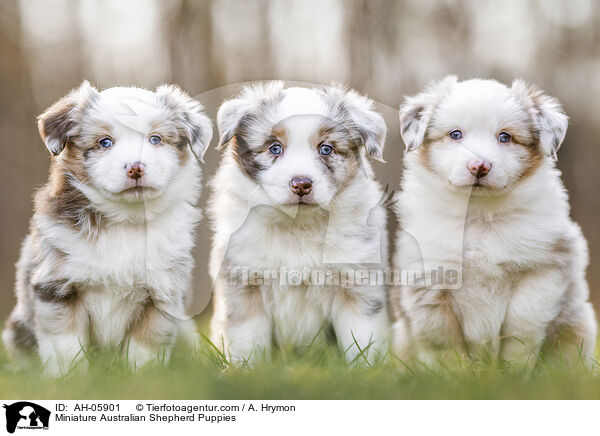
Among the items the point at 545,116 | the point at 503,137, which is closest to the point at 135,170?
the point at 503,137

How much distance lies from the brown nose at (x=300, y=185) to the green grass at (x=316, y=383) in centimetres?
85

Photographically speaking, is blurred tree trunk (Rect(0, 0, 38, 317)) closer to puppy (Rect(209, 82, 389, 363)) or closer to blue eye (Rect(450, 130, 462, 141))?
puppy (Rect(209, 82, 389, 363))

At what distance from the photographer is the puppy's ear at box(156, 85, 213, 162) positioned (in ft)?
12.8

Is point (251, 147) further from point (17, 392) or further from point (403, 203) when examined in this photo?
point (17, 392)

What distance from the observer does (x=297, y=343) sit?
394 cm

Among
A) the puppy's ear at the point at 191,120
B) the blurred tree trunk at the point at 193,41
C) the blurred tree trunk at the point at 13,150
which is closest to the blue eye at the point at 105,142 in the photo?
the puppy's ear at the point at 191,120

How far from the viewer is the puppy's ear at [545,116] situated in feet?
12.5

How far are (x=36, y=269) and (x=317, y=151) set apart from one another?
5.23 ft

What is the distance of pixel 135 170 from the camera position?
12.0 feet

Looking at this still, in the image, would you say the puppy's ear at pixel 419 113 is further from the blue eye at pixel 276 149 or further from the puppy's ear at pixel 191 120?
the puppy's ear at pixel 191 120

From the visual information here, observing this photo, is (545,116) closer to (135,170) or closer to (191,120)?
(191,120)
